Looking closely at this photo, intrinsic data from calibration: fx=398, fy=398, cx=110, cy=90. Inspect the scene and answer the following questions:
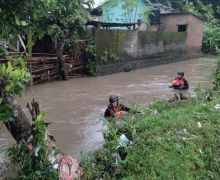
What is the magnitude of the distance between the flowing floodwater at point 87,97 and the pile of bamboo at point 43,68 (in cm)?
30

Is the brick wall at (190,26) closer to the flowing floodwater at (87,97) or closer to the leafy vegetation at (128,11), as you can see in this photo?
the leafy vegetation at (128,11)

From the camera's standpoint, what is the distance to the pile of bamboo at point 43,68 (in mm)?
12686

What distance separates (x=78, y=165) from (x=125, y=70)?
12032 mm

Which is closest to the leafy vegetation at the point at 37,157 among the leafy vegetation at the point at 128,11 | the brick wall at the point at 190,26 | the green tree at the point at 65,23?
the green tree at the point at 65,23

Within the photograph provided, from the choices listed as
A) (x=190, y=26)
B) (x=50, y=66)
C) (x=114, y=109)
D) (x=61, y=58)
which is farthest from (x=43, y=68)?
(x=190, y=26)

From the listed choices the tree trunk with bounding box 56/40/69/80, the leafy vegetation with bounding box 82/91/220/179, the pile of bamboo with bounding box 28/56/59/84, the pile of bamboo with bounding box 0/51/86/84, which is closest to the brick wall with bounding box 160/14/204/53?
the pile of bamboo with bounding box 0/51/86/84

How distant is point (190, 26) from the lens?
957 inches

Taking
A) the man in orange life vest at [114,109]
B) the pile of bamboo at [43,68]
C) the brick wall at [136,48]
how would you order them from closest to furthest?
1. the man in orange life vest at [114,109]
2. the pile of bamboo at [43,68]
3. the brick wall at [136,48]

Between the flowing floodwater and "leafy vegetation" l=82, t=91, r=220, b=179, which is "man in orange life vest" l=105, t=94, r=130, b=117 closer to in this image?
the flowing floodwater

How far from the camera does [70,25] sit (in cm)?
1338

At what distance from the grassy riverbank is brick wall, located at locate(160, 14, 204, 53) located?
739 inches

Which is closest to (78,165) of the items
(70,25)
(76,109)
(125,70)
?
(76,109)

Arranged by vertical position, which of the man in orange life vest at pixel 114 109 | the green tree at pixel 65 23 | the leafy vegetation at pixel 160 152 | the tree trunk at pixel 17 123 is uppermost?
the green tree at pixel 65 23

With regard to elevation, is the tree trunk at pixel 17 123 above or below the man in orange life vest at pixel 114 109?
above
